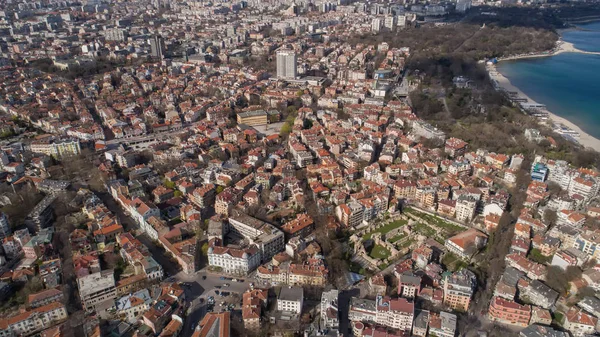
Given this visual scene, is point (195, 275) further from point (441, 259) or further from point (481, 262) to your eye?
point (481, 262)

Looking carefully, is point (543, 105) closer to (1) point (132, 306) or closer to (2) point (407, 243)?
(2) point (407, 243)

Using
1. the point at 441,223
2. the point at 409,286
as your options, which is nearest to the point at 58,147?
the point at 409,286

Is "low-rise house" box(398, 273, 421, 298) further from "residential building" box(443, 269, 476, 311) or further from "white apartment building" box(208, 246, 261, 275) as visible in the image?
"white apartment building" box(208, 246, 261, 275)

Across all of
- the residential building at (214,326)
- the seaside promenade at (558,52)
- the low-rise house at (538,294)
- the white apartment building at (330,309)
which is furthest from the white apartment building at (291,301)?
the seaside promenade at (558,52)

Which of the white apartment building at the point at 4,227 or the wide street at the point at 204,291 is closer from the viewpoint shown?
the wide street at the point at 204,291

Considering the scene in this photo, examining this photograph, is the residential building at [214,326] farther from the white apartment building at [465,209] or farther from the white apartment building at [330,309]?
the white apartment building at [465,209]

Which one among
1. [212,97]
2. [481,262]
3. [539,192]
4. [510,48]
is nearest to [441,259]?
[481,262]
